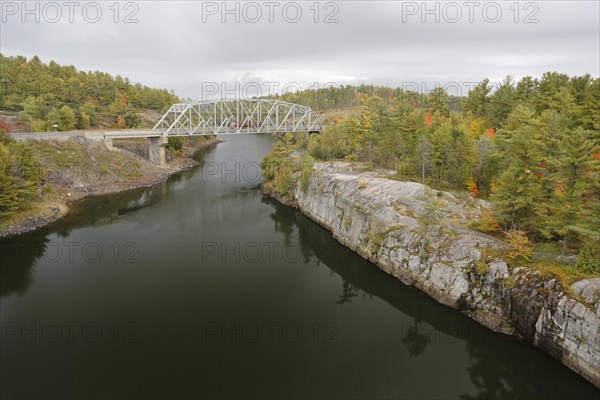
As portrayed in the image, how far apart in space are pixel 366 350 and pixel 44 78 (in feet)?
379

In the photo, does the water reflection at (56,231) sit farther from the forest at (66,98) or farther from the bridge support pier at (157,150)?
the forest at (66,98)

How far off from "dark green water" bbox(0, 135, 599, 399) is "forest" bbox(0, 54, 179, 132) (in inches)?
1789

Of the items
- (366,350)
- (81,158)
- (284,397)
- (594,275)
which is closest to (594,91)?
(594,275)

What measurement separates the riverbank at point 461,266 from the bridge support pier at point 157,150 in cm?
4769

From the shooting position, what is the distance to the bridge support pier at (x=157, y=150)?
7926 cm

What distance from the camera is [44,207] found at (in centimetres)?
4822

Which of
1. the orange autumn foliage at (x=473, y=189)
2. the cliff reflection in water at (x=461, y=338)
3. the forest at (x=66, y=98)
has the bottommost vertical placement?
the cliff reflection in water at (x=461, y=338)

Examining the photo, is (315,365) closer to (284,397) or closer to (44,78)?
(284,397)

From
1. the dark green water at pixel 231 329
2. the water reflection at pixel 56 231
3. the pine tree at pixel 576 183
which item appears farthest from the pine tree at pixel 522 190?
the water reflection at pixel 56 231

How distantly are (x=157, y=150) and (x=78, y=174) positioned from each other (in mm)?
21330

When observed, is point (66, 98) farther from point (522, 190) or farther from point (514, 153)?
point (522, 190)

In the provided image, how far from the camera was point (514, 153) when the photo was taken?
29.9 m

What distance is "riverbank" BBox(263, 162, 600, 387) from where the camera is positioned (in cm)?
2148

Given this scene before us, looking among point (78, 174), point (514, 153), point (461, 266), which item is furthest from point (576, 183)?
point (78, 174)
